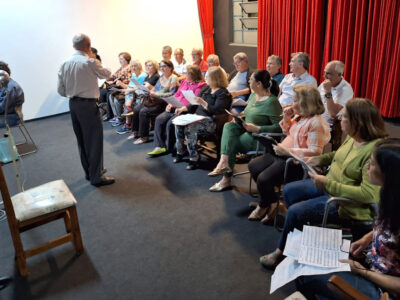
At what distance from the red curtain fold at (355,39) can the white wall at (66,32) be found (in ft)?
8.53

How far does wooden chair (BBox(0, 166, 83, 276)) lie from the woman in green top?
1413 millimetres

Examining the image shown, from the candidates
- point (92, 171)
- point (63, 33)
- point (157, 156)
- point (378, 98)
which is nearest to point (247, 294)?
point (92, 171)

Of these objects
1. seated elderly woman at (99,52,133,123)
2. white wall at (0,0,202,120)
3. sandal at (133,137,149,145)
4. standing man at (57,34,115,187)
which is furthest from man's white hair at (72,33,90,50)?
white wall at (0,0,202,120)

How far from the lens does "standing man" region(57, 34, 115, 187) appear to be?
10.6 ft

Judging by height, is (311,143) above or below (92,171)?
above

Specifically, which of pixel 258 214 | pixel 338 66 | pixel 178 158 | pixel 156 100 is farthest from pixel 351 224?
pixel 156 100

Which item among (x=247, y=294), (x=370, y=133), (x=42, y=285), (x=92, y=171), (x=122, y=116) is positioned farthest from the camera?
(x=122, y=116)

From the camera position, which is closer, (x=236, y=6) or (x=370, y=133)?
(x=370, y=133)

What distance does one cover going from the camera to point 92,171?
11.7 ft

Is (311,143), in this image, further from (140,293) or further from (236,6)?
(236,6)

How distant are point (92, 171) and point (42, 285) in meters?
1.49

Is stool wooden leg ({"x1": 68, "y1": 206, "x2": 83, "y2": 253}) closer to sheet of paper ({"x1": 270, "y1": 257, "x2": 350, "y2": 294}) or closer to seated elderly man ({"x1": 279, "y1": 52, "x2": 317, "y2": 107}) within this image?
sheet of paper ({"x1": 270, "y1": 257, "x2": 350, "y2": 294})

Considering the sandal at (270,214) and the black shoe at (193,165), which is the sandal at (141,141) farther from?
the sandal at (270,214)

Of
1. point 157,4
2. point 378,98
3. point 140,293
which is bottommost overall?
point 140,293
